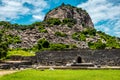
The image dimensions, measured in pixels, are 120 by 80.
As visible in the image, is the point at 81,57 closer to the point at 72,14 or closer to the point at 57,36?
the point at 57,36

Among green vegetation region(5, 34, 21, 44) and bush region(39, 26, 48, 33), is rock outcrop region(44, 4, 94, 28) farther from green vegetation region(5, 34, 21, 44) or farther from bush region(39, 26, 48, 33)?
green vegetation region(5, 34, 21, 44)

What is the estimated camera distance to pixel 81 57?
135 ft

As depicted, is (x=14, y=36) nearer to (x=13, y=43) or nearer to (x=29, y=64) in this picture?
(x=13, y=43)

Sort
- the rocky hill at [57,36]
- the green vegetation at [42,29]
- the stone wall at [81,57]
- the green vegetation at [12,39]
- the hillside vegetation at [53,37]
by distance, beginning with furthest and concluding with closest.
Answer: the green vegetation at [42,29], the rocky hill at [57,36], the green vegetation at [12,39], the hillside vegetation at [53,37], the stone wall at [81,57]

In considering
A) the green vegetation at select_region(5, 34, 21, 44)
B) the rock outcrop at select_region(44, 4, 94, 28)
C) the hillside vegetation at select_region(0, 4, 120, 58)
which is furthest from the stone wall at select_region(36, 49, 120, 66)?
the rock outcrop at select_region(44, 4, 94, 28)

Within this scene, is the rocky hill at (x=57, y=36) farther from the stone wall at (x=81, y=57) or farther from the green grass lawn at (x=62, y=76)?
the green grass lawn at (x=62, y=76)

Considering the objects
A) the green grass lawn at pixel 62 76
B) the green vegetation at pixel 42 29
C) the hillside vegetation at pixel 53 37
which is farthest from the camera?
the green vegetation at pixel 42 29

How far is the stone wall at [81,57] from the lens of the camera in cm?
3966

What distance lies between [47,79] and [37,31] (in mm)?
108394

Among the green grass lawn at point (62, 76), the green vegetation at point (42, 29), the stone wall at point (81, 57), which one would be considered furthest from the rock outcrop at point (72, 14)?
the green grass lawn at point (62, 76)

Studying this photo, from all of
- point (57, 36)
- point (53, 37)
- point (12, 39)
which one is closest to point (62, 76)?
point (12, 39)

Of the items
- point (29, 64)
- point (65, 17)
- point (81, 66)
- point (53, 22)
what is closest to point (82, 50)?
point (81, 66)

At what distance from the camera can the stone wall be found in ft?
130

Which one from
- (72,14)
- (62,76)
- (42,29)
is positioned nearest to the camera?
(62,76)
